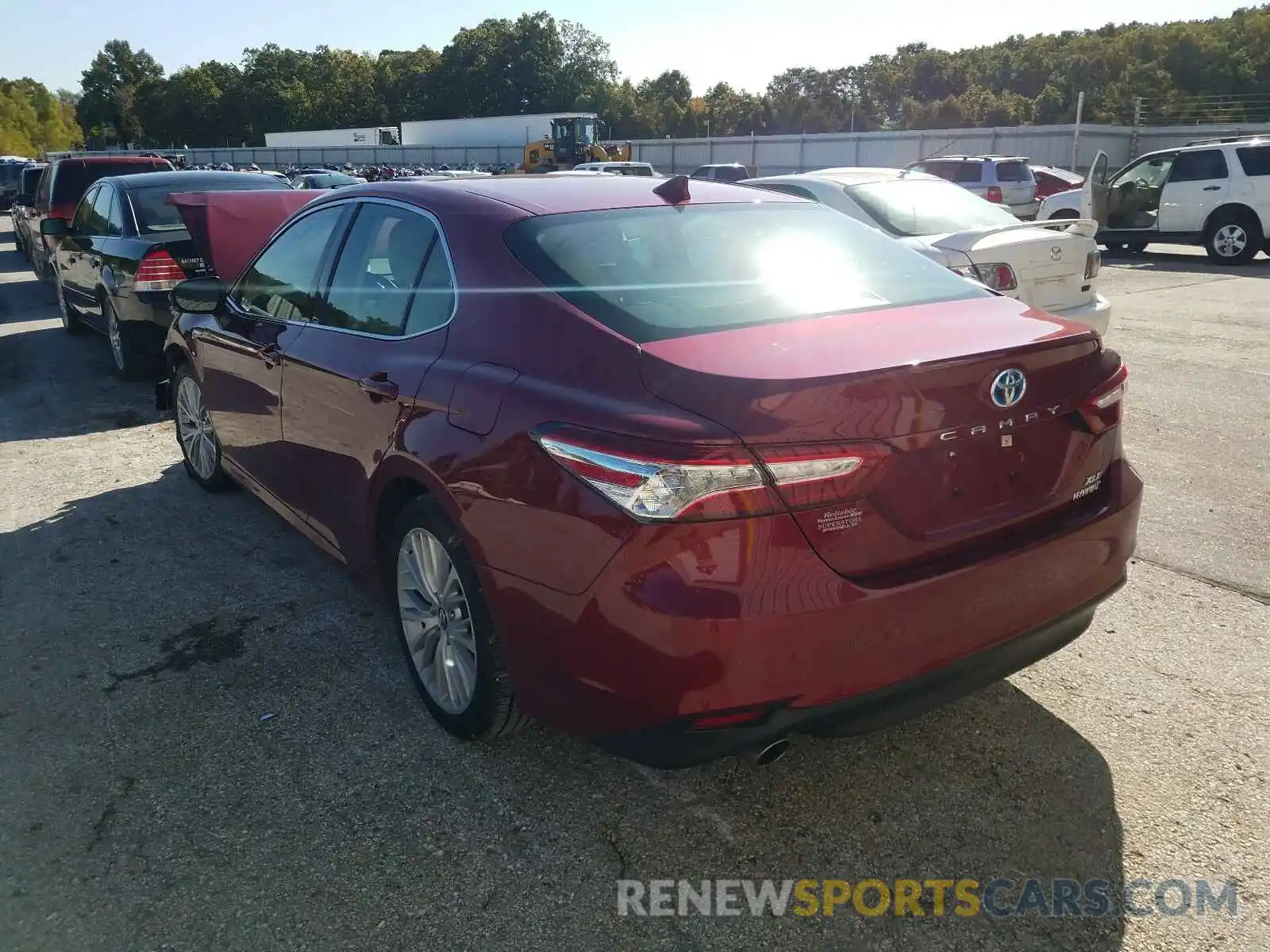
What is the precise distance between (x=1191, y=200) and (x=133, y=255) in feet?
51.2

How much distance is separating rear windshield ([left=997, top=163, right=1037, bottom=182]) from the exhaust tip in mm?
21430

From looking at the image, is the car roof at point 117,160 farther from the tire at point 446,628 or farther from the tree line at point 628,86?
the tree line at point 628,86

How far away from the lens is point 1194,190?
634 inches

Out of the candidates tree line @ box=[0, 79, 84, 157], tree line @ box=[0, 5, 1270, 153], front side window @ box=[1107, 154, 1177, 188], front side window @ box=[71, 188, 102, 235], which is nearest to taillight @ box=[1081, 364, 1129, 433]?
front side window @ box=[71, 188, 102, 235]

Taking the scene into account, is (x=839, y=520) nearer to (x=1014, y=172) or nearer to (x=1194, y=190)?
(x=1194, y=190)

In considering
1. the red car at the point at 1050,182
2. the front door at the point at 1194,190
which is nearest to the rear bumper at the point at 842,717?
the front door at the point at 1194,190

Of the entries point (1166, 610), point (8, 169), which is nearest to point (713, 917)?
point (1166, 610)

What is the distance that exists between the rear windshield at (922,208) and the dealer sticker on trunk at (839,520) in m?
6.58

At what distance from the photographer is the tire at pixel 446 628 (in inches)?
111

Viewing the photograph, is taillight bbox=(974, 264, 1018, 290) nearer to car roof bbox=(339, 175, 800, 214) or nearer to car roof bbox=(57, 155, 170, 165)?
car roof bbox=(339, 175, 800, 214)

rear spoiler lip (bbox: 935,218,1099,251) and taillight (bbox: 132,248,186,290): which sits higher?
rear spoiler lip (bbox: 935,218,1099,251)

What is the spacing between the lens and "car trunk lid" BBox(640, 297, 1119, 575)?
2271 mm

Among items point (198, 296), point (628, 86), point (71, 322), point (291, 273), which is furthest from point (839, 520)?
point (628, 86)

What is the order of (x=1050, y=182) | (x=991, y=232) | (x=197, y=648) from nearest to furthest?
(x=197, y=648)
(x=991, y=232)
(x=1050, y=182)
